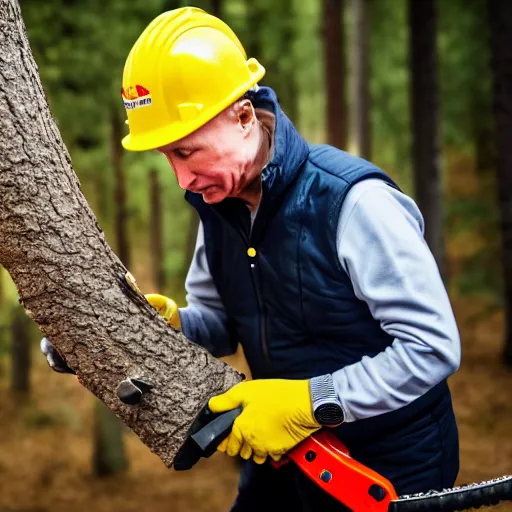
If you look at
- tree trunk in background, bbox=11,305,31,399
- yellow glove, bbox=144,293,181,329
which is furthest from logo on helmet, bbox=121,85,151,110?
tree trunk in background, bbox=11,305,31,399

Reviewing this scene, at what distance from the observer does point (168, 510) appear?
8.02 meters

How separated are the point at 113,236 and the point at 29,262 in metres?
7.10

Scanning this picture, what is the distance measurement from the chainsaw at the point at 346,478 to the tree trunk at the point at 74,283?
8cm

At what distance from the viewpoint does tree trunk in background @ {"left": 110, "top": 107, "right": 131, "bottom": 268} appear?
29.0ft

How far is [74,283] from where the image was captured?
88.9 inches

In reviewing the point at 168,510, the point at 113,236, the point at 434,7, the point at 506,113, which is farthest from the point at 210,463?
the point at 434,7

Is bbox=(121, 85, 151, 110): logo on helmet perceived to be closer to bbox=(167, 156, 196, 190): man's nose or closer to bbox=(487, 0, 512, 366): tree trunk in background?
bbox=(167, 156, 196, 190): man's nose

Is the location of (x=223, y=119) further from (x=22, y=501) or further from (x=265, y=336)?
(x=22, y=501)

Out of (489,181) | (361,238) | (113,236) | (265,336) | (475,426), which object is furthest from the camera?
(489,181)

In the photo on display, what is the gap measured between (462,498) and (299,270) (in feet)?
2.99

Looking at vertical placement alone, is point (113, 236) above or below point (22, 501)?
above

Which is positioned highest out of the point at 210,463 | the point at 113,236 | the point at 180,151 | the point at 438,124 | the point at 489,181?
the point at 180,151

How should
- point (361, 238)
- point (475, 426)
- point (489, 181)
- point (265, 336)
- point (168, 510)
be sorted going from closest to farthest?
point (361, 238), point (265, 336), point (168, 510), point (475, 426), point (489, 181)

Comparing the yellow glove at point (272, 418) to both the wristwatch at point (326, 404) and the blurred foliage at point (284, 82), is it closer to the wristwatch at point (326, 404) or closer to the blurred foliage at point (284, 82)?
the wristwatch at point (326, 404)
